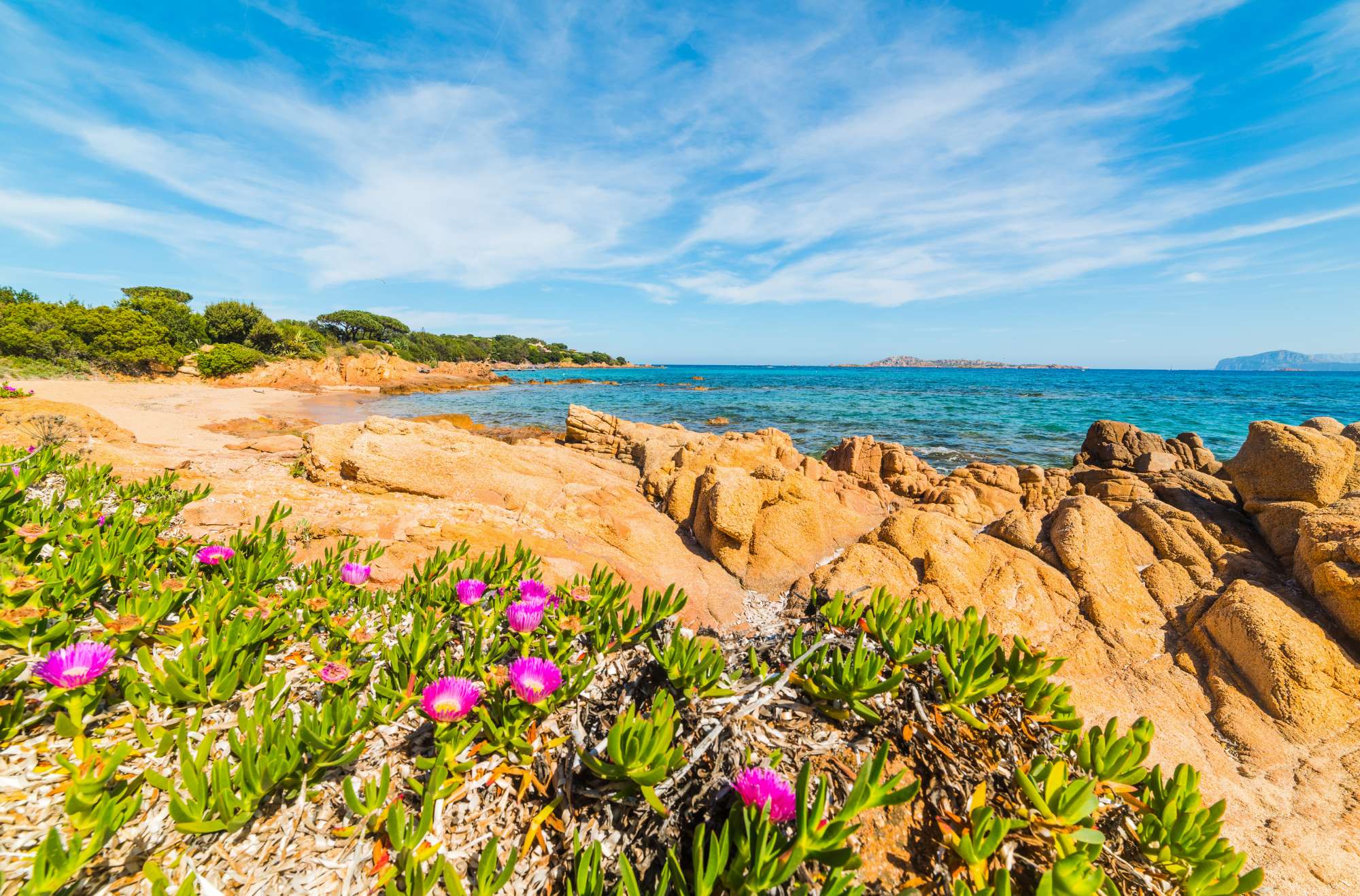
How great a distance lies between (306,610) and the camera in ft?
6.71

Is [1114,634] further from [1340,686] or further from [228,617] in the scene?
[228,617]

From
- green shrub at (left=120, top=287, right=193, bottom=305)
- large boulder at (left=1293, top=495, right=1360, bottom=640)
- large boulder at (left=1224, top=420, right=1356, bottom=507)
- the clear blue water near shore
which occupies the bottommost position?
the clear blue water near shore

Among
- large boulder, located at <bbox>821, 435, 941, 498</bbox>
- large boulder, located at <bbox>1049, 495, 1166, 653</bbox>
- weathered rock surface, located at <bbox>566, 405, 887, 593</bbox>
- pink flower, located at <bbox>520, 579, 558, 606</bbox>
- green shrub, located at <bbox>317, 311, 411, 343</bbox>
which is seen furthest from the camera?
green shrub, located at <bbox>317, 311, 411, 343</bbox>

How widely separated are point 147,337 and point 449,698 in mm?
45094

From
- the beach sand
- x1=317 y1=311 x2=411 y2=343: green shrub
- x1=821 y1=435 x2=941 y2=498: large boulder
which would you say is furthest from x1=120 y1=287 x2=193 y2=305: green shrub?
x1=821 y1=435 x2=941 y2=498: large boulder

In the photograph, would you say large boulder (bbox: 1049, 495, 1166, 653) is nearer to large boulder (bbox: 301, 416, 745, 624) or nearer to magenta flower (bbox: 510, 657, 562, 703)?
large boulder (bbox: 301, 416, 745, 624)

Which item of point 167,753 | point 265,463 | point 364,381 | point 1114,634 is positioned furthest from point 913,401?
point 364,381

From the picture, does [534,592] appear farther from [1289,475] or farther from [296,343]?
[296,343]

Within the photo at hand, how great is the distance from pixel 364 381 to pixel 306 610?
48978 mm

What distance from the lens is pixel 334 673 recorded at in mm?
1627

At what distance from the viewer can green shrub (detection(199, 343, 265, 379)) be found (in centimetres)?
3359

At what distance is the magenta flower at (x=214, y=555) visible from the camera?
232cm

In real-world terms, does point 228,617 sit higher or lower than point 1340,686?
higher

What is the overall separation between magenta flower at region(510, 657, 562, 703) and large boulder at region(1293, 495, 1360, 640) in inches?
248
